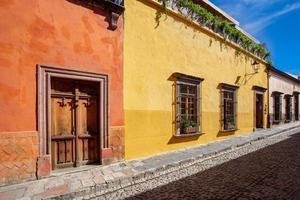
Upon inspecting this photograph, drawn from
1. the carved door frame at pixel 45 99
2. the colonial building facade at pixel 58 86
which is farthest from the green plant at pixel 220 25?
the carved door frame at pixel 45 99

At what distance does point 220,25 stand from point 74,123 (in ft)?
29.3

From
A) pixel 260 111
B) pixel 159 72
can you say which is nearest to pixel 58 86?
pixel 159 72

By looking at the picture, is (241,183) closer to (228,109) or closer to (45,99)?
(45,99)

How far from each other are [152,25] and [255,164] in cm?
520

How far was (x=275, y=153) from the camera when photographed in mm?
10625

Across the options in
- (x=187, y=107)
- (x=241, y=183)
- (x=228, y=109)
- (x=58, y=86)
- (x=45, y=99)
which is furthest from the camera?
(x=228, y=109)

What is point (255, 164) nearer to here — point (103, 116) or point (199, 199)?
point (199, 199)

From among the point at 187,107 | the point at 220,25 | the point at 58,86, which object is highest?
the point at 220,25

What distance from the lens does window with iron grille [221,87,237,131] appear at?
1427 centimetres

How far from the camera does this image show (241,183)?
652cm

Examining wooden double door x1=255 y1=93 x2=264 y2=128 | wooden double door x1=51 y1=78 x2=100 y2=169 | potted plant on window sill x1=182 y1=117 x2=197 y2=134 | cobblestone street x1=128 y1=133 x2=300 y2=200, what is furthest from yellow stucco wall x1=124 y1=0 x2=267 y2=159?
wooden double door x1=255 y1=93 x2=264 y2=128

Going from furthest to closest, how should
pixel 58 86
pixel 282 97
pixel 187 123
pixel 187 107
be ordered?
pixel 282 97
pixel 187 107
pixel 187 123
pixel 58 86

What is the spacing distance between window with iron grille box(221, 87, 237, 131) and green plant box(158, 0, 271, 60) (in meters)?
2.64

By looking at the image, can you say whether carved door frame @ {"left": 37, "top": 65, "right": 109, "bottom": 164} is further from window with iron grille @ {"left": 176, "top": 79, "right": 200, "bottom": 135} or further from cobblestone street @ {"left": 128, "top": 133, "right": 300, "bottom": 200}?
window with iron grille @ {"left": 176, "top": 79, "right": 200, "bottom": 135}
